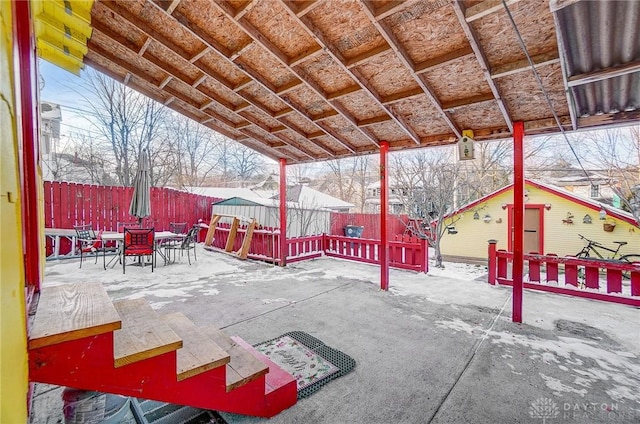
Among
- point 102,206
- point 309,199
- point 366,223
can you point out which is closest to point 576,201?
point 366,223

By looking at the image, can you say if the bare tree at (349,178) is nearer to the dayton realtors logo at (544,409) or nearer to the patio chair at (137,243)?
the patio chair at (137,243)

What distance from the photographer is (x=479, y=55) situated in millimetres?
2664

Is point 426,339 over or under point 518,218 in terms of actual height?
under

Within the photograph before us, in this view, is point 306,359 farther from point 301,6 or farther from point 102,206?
point 102,206

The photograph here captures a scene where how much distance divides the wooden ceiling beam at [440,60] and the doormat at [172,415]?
141 inches

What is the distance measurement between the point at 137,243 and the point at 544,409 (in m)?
6.83

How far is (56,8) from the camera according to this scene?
2.18 meters

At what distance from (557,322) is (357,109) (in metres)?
3.86

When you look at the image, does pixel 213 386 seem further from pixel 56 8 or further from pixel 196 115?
pixel 196 115

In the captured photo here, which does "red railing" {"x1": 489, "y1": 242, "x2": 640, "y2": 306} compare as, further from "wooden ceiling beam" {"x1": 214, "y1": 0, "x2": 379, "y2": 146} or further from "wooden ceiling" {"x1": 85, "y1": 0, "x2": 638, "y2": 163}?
"wooden ceiling beam" {"x1": 214, "y1": 0, "x2": 379, "y2": 146}

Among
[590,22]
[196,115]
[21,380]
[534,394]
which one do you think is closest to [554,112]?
[590,22]

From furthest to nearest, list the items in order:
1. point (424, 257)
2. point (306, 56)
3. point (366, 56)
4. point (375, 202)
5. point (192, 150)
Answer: point (375, 202) → point (192, 150) → point (424, 257) → point (306, 56) → point (366, 56)

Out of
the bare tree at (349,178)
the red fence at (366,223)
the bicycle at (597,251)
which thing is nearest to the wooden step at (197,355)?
the bicycle at (597,251)

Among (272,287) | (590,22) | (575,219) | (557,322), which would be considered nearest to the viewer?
(590,22)
